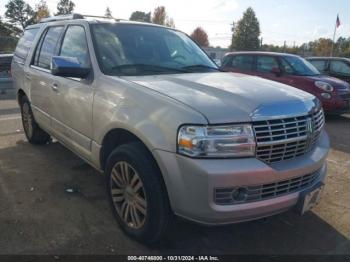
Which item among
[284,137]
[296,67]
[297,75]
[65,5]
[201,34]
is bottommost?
[201,34]

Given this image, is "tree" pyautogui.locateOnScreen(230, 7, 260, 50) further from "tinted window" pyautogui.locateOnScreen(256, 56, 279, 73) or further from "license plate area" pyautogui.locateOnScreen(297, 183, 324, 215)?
"license plate area" pyautogui.locateOnScreen(297, 183, 324, 215)

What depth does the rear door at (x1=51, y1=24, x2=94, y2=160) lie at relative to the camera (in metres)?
3.87

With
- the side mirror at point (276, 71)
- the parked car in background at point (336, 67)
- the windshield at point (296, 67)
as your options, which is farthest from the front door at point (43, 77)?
the parked car in background at point (336, 67)

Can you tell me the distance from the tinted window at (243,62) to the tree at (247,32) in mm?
69946

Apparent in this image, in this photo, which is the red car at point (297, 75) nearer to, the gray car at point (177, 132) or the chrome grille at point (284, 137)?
the gray car at point (177, 132)

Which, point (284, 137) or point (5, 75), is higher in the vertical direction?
point (284, 137)

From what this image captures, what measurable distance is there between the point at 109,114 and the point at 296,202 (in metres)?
1.72

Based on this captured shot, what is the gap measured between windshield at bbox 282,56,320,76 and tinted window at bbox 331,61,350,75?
276 cm

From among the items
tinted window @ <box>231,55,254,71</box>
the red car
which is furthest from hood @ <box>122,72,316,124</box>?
tinted window @ <box>231,55,254,71</box>

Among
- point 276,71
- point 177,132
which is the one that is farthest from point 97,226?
point 276,71

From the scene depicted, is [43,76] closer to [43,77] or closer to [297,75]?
[43,77]

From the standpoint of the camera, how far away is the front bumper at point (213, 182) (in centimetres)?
267

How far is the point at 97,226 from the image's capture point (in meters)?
3.63

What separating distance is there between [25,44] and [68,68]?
2767 mm
